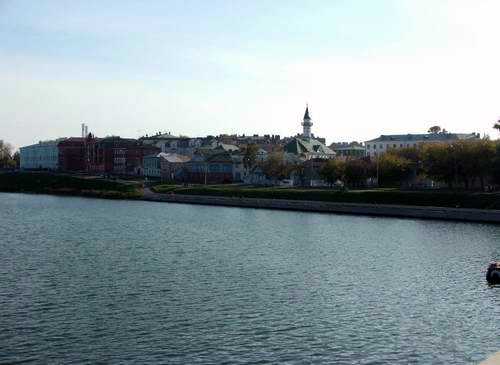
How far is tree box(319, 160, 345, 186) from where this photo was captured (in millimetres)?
123000

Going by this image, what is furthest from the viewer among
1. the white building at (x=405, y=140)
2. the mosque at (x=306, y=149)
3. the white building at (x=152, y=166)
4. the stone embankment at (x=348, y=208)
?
the white building at (x=152, y=166)

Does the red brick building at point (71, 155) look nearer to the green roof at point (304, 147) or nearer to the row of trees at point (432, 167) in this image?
the green roof at point (304, 147)

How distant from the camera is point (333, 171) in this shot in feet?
405

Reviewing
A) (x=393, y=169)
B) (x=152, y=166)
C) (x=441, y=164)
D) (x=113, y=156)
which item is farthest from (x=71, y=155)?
(x=441, y=164)

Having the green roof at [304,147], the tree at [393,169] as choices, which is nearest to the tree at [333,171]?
the tree at [393,169]

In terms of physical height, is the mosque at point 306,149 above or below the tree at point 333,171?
above

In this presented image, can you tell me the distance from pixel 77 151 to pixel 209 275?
15916 centimetres

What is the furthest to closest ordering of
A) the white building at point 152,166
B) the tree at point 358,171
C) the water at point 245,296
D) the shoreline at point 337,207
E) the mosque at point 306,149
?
the white building at point 152,166 → the mosque at point 306,149 → the tree at point 358,171 → the shoreline at point 337,207 → the water at point 245,296

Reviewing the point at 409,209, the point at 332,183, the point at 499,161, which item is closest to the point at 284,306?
the point at 409,209

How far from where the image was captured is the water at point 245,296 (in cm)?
3009

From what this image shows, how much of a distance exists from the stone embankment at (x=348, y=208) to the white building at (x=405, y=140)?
58044 millimetres

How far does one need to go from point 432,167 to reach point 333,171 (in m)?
21.3

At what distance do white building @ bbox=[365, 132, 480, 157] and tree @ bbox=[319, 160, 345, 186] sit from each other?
1482 inches

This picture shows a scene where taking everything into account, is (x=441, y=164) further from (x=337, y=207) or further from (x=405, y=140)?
(x=405, y=140)
